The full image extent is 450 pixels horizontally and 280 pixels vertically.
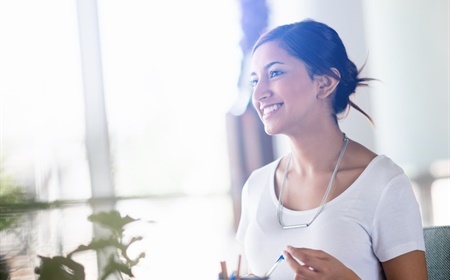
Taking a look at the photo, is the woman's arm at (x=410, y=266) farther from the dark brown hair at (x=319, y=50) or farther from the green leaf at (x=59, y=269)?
the green leaf at (x=59, y=269)

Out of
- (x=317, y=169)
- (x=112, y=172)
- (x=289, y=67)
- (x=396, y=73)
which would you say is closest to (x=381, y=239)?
(x=317, y=169)

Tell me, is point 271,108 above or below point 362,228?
above

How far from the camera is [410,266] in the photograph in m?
0.94

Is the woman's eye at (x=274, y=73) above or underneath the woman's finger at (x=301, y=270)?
above

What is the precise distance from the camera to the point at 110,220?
1425mm

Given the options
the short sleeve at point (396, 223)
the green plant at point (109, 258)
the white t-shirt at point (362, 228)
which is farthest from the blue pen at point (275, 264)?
the green plant at point (109, 258)

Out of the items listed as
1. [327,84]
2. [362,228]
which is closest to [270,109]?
[327,84]

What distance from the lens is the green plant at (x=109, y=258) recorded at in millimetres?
1208

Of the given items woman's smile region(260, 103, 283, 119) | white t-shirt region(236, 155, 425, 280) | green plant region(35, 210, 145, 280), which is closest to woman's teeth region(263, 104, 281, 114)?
woman's smile region(260, 103, 283, 119)

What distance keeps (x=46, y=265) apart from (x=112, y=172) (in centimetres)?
37

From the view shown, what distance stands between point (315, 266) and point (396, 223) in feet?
0.50

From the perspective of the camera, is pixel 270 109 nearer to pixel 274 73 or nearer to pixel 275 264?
pixel 274 73

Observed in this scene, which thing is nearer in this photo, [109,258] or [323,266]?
[323,266]

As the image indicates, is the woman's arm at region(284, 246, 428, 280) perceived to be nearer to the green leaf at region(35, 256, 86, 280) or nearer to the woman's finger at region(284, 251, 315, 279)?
the woman's finger at region(284, 251, 315, 279)
